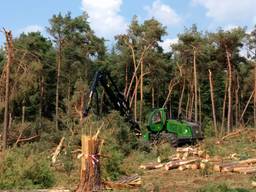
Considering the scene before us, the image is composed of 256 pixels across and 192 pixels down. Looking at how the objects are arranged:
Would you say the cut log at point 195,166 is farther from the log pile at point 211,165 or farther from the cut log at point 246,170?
the cut log at point 246,170

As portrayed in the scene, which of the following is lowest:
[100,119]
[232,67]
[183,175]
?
[183,175]

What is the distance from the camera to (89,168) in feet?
38.8

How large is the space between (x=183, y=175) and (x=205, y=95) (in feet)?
148

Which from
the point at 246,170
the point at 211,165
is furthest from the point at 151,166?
the point at 246,170

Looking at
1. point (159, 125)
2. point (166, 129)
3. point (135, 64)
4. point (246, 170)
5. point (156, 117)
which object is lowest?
point (246, 170)

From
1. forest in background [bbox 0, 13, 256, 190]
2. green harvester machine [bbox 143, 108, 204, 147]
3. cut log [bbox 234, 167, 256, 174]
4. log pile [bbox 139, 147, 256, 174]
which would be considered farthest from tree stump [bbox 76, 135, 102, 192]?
forest in background [bbox 0, 13, 256, 190]

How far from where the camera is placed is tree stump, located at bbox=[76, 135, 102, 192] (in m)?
11.8

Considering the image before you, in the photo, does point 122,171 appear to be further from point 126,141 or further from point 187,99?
point 187,99

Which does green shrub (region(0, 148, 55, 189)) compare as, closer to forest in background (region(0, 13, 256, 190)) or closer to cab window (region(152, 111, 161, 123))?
cab window (region(152, 111, 161, 123))

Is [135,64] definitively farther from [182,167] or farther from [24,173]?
[24,173]

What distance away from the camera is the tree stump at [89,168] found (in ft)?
38.8

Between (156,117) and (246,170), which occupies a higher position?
(156,117)

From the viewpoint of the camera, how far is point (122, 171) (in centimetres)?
1686

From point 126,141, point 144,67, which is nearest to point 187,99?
point 144,67
